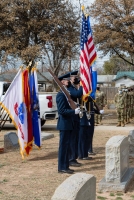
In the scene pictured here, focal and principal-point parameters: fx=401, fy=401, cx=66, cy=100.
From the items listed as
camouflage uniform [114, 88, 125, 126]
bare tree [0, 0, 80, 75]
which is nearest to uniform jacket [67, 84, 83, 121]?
camouflage uniform [114, 88, 125, 126]

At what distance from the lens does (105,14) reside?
20562mm

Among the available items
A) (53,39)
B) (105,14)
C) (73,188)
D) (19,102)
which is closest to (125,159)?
(19,102)

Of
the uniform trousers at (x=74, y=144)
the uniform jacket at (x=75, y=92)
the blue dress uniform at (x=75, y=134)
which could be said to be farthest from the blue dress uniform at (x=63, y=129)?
the uniform trousers at (x=74, y=144)

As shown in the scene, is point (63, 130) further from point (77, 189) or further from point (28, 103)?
point (77, 189)

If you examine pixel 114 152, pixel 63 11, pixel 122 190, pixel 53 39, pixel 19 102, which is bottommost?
pixel 122 190

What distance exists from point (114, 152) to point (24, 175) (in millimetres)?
1847

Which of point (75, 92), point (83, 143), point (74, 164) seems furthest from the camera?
point (83, 143)

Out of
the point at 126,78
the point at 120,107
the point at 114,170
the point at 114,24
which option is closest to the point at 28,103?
the point at 114,170

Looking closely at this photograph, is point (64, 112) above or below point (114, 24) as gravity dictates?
below

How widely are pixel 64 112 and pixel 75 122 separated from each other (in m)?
1.03

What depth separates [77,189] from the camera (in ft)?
11.9

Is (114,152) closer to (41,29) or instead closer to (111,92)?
(41,29)

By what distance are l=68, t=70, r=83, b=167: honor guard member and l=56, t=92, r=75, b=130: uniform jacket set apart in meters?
0.53

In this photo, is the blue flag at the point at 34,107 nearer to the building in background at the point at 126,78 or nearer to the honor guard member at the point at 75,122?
the honor guard member at the point at 75,122
